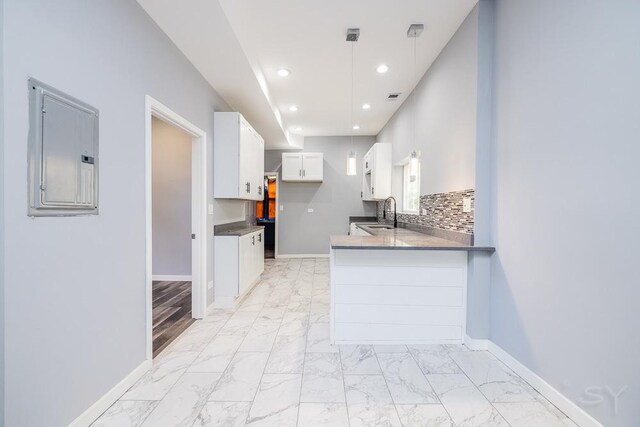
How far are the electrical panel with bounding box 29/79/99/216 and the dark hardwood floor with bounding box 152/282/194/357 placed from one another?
150 cm

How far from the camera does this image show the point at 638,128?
1.25m

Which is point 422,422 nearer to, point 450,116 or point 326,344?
point 326,344

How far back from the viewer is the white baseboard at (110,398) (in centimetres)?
151

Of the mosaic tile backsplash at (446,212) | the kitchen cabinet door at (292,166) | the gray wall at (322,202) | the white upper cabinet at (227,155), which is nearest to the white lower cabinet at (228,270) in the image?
the white upper cabinet at (227,155)

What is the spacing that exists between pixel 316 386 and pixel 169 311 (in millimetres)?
2200

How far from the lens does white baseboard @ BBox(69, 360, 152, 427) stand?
4.95 feet

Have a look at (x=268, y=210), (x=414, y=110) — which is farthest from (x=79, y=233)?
(x=268, y=210)

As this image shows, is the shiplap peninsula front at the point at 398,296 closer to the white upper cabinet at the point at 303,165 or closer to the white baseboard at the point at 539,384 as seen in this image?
the white baseboard at the point at 539,384

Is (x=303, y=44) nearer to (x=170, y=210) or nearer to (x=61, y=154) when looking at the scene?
(x=61, y=154)

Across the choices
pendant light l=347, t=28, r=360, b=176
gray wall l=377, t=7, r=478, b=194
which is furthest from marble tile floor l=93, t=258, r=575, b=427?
pendant light l=347, t=28, r=360, b=176

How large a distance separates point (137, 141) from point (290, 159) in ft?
14.0

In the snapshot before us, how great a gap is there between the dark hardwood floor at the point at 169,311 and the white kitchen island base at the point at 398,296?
1.55 m

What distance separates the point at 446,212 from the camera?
9.37 feet

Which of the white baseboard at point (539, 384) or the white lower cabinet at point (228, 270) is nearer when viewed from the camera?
the white baseboard at point (539, 384)
